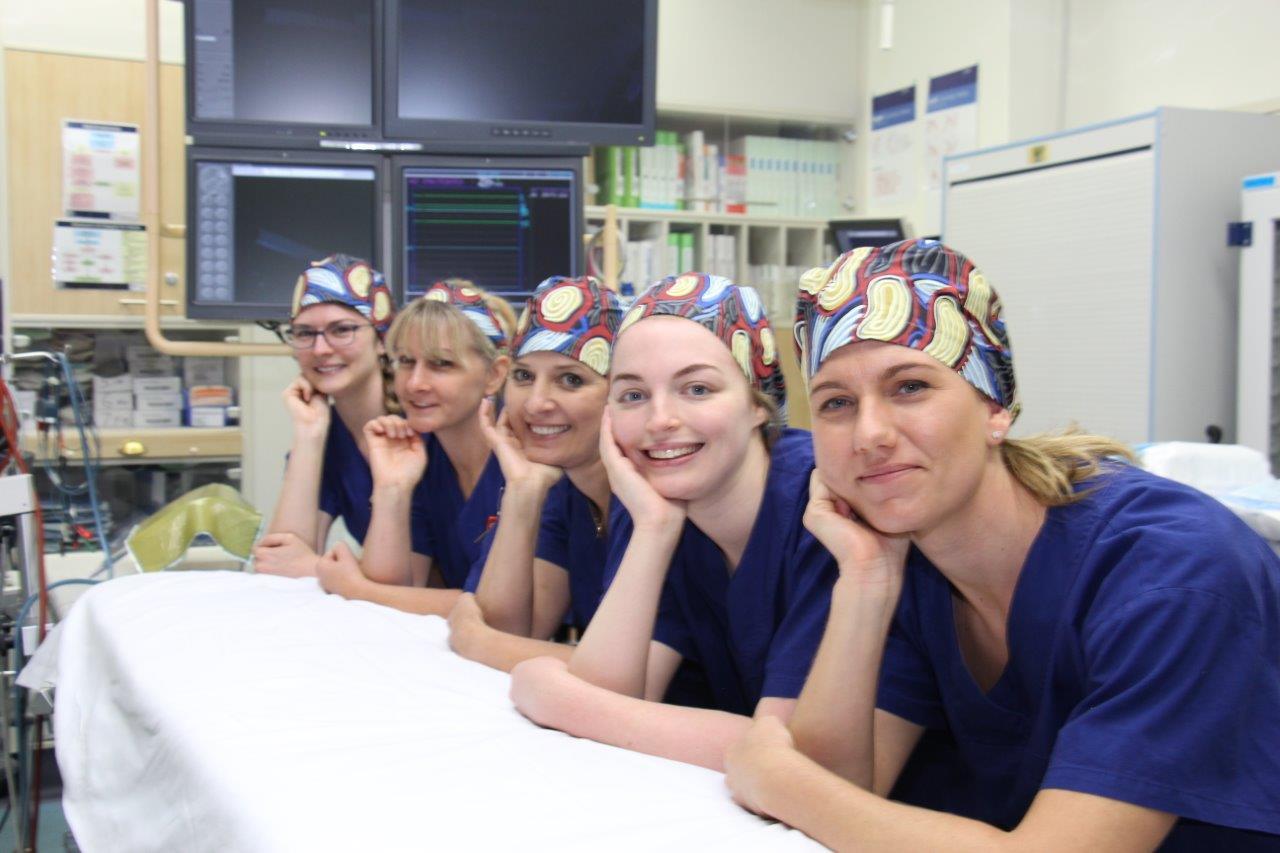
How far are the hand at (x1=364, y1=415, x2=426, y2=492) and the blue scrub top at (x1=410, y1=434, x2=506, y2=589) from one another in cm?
5

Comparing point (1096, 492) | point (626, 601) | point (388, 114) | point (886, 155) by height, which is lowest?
point (626, 601)

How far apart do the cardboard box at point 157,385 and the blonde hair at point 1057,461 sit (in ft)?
11.7

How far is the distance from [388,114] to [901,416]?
6.68 ft

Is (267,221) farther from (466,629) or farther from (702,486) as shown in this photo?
(702,486)

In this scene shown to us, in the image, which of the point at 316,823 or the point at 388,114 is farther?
the point at 388,114

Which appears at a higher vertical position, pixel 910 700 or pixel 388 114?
pixel 388 114

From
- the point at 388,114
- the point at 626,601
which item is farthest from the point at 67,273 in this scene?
the point at 626,601

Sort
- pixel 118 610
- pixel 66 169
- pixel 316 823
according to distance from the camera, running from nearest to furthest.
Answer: pixel 316 823 → pixel 118 610 → pixel 66 169

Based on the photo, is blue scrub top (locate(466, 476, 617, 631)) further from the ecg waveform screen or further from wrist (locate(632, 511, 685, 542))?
the ecg waveform screen

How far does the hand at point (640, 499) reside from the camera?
1.43 metres

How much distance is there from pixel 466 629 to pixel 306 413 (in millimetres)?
1015

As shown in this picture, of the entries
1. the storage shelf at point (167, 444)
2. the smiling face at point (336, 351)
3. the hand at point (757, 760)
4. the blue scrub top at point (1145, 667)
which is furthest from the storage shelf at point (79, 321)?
the blue scrub top at point (1145, 667)

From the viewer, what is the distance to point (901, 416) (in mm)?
1097

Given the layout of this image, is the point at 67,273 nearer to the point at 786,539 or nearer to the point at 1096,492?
the point at 786,539
